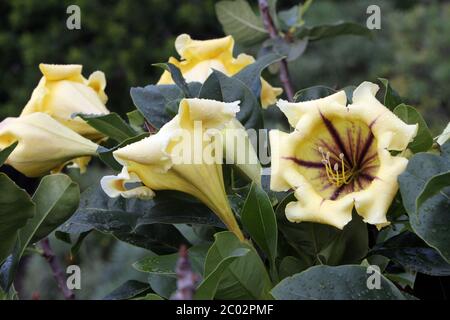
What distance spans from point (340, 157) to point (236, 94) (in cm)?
17

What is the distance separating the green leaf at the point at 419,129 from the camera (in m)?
0.75

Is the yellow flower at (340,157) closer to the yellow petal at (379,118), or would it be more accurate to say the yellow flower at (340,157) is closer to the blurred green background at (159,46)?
the yellow petal at (379,118)

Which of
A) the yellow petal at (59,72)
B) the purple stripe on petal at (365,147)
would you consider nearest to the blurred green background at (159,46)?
the yellow petal at (59,72)

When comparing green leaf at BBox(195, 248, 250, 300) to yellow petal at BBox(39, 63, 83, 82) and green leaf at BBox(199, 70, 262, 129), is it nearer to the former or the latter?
green leaf at BBox(199, 70, 262, 129)

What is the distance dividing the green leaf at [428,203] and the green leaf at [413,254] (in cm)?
7

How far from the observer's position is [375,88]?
75 cm

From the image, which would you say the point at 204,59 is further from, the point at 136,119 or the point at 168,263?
the point at 168,263

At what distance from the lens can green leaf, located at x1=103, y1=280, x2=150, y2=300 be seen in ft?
3.03

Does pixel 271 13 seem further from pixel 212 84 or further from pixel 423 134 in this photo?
pixel 423 134

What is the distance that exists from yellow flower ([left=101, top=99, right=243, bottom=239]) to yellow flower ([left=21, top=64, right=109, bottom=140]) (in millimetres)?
232

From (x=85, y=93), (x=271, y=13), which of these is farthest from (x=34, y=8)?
(x=85, y=93)

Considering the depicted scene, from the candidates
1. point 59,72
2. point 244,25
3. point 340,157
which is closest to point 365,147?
point 340,157

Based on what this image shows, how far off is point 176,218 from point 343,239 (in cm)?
17
